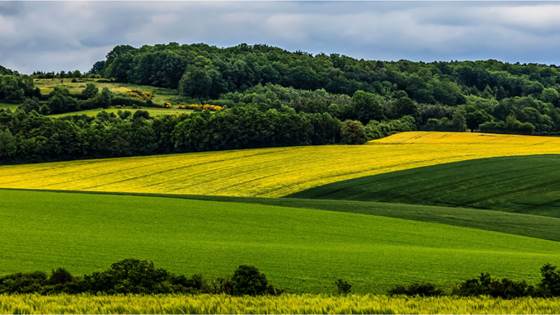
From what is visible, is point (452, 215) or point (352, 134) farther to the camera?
point (352, 134)

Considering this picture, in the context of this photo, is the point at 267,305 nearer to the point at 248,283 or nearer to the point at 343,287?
the point at 248,283

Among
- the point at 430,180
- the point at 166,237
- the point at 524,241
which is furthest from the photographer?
the point at 430,180

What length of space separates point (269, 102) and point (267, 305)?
321 ft

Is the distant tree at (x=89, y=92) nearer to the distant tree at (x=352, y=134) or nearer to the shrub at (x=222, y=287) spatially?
the distant tree at (x=352, y=134)

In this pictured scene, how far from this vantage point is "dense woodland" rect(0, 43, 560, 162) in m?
90.2

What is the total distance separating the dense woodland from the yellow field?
15.4 ft

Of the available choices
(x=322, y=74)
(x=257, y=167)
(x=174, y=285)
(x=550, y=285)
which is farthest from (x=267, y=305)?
(x=322, y=74)

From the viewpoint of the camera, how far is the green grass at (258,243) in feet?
81.9

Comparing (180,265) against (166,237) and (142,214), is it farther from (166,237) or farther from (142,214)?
(142,214)

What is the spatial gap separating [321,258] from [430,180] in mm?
35280

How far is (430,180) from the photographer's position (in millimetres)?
61094

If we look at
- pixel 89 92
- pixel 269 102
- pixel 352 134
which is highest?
pixel 89 92

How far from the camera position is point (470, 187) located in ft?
189

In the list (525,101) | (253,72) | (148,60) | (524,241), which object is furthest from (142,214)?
(148,60)
